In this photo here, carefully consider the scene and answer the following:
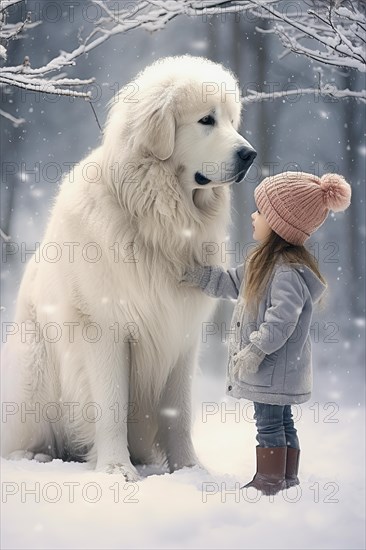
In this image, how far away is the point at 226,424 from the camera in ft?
12.6

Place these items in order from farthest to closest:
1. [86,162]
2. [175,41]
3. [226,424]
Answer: [175,41] → [226,424] → [86,162]

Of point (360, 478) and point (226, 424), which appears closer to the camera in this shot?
point (360, 478)

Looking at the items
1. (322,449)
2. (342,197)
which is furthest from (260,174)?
(342,197)

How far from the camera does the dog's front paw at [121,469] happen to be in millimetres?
2646

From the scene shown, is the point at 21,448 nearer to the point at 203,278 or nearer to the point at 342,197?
the point at 203,278

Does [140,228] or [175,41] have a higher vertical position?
[175,41]

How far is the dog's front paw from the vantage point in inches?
104

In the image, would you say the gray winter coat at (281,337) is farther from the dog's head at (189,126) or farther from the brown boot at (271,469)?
the dog's head at (189,126)

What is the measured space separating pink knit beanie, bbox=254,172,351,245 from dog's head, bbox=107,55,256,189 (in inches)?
5.3

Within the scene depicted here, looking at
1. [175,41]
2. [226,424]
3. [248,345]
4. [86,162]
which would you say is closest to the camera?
[248,345]

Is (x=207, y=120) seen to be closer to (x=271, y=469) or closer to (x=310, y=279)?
(x=310, y=279)

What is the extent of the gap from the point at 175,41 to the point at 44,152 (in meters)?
1.10

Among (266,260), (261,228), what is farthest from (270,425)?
(261,228)

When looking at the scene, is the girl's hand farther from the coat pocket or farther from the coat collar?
the coat collar
